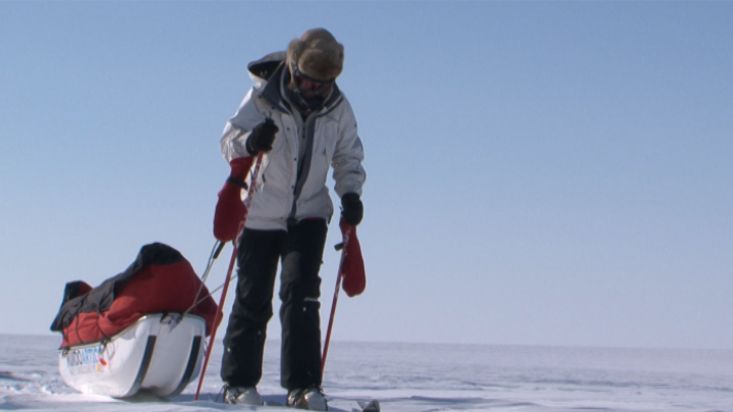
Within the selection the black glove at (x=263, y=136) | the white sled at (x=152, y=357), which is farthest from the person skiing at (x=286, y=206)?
the white sled at (x=152, y=357)

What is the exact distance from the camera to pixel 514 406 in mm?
4215

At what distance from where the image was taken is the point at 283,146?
3926mm

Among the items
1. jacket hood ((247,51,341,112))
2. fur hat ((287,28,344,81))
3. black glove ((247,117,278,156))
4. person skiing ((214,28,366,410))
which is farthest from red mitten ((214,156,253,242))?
fur hat ((287,28,344,81))

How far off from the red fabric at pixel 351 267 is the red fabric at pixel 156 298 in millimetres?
537

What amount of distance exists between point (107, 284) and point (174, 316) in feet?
1.31

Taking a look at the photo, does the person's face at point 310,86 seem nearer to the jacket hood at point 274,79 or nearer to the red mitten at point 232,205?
the jacket hood at point 274,79

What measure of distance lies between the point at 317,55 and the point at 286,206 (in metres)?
0.62

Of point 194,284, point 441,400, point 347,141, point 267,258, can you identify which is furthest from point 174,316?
point 441,400

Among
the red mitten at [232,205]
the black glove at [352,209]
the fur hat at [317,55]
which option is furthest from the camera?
the black glove at [352,209]

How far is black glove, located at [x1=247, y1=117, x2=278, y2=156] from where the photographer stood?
3.71m

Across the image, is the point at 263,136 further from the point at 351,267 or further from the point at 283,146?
the point at 351,267

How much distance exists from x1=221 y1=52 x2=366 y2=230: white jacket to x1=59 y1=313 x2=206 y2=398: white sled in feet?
1.60

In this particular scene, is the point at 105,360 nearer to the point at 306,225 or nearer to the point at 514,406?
the point at 306,225

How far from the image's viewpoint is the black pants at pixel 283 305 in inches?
151
